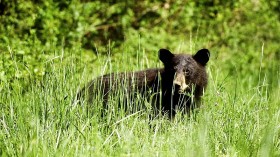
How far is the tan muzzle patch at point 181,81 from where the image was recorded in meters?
→ 6.64

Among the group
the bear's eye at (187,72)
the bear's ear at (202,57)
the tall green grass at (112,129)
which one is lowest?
the tall green grass at (112,129)

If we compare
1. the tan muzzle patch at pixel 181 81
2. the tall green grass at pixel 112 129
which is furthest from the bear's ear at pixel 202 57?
the tall green grass at pixel 112 129

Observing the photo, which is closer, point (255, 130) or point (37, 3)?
point (255, 130)

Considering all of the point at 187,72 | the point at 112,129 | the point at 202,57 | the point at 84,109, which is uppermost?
the point at 202,57

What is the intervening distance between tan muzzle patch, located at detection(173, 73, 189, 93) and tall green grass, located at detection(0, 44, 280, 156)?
2.38 feet

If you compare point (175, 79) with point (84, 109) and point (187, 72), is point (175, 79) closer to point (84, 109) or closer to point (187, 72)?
point (187, 72)

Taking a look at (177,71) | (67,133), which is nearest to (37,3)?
(177,71)

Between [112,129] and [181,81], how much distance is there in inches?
55.7

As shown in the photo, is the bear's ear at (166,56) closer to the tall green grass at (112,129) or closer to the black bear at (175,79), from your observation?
the black bear at (175,79)

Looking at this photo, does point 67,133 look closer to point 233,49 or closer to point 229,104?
point 229,104

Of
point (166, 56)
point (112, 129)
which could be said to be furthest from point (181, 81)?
point (112, 129)

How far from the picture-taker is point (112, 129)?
552 centimetres

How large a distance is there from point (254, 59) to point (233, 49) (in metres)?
→ 0.41

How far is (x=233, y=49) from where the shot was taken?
1114 cm
